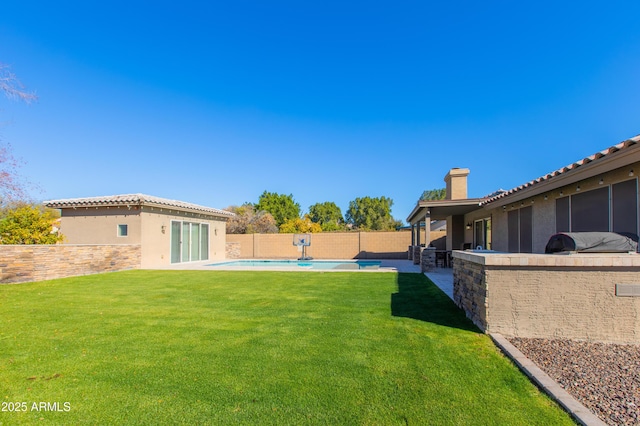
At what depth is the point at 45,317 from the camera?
22.1 feet

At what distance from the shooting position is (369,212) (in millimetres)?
66125

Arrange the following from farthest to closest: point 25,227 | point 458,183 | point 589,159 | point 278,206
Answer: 1. point 278,206
2. point 458,183
3. point 25,227
4. point 589,159

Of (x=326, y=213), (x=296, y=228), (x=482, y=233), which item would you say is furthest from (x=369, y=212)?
(x=482, y=233)

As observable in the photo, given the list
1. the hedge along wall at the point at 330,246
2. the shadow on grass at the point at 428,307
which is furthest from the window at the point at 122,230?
the shadow on grass at the point at 428,307

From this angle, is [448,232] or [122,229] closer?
[122,229]

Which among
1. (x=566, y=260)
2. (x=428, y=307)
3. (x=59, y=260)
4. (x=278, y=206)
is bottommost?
(x=428, y=307)

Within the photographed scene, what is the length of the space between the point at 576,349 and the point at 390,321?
2.79m

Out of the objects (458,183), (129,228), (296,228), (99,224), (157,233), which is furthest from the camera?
(296,228)

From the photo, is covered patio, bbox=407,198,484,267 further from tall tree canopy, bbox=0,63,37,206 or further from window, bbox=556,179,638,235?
tall tree canopy, bbox=0,63,37,206

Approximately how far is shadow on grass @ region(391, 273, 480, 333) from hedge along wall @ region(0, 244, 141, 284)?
43.3ft

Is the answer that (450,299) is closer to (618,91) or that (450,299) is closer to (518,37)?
(518,37)

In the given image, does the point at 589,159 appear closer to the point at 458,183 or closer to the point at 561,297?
the point at 561,297

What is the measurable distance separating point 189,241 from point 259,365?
17877 millimetres

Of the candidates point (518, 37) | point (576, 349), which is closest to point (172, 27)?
point (518, 37)
